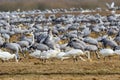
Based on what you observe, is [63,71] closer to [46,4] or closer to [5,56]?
[5,56]

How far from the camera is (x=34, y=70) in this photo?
15.5m

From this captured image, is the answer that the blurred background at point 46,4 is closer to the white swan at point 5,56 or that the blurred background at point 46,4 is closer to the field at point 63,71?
the white swan at point 5,56

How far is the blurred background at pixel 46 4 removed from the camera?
274 feet

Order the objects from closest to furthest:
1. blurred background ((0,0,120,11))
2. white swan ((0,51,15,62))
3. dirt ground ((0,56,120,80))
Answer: dirt ground ((0,56,120,80)) → white swan ((0,51,15,62)) → blurred background ((0,0,120,11))

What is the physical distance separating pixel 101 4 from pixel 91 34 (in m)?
56.9

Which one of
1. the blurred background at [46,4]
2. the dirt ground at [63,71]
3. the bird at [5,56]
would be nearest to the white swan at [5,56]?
the bird at [5,56]

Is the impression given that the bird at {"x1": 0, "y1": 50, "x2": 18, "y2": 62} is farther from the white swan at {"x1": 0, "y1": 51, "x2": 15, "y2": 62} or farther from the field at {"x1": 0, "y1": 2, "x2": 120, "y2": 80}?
the field at {"x1": 0, "y1": 2, "x2": 120, "y2": 80}

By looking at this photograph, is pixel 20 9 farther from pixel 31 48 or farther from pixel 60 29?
pixel 31 48

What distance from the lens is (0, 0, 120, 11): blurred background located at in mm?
83438

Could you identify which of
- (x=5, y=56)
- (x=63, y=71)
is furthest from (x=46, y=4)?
(x=63, y=71)

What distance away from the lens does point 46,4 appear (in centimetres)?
8900

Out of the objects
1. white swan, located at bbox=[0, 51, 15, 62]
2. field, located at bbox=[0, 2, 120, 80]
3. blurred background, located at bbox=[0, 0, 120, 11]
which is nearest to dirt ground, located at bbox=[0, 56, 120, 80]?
field, located at bbox=[0, 2, 120, 80]

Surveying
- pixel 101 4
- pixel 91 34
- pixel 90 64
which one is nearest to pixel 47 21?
pixel 91 34

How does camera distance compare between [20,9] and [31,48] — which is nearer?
[31,48]
